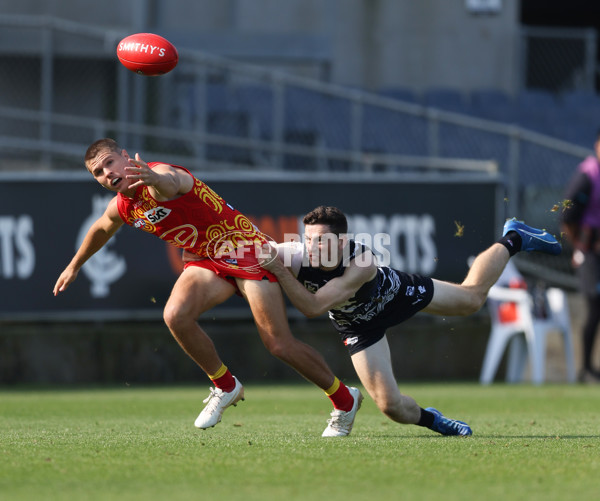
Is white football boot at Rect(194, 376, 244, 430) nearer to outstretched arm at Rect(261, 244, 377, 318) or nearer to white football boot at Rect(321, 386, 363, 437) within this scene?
white football boot at Rect(321, 386, 363, 437)

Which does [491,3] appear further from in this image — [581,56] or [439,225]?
[439,225]

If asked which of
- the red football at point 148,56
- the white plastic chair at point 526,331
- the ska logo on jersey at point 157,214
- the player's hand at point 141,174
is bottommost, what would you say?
the white plastic chair at point 526,331

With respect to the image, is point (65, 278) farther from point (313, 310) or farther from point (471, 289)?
point (471, 289)

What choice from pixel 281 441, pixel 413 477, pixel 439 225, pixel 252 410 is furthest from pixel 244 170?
pixel 413 477

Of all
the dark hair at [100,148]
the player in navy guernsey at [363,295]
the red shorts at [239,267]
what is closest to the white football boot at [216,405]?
the red shorts at [239,267]

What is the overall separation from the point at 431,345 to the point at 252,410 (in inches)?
176

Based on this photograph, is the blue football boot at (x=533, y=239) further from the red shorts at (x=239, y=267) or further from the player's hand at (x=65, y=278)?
the player's hand at (x=65, y=278)

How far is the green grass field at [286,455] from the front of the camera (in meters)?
4.18

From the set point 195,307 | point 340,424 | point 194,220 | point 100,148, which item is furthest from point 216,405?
point 100,148

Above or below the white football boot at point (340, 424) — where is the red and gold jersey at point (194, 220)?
above

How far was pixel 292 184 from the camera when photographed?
40.9 feet

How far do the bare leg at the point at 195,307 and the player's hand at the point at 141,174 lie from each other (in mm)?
838

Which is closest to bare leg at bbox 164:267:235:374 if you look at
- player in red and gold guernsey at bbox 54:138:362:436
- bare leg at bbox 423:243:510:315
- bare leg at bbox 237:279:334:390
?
player in red and gold guernsey at bbox 54:138:362:436

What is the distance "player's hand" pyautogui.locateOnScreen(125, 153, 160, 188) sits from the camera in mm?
5859
